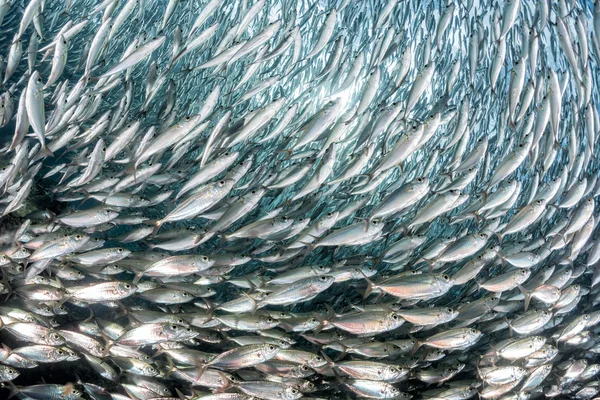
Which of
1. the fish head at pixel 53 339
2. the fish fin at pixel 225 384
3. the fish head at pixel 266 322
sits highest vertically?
the fish head at pixel 266 322

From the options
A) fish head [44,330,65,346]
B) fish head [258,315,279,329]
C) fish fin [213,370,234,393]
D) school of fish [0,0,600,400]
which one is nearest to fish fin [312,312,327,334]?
school of fish [0,0,600,400]

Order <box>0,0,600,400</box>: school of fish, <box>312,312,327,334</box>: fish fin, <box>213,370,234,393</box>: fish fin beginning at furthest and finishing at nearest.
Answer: <box>312,312,327,334</box>: fish fin → <box>213,370,234,393</box>: fish fin → <box>0,0,600,400</box>: school of fish

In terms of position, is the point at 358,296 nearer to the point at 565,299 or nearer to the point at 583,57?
the point at 565,299

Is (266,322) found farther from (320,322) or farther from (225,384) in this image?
(225,384)

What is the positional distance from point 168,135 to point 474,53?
3.03 metres

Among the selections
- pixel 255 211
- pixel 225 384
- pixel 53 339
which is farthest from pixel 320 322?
pixel 53 339

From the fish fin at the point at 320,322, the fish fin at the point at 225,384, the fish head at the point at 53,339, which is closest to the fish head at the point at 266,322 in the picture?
the fish fin at the point at 320,322

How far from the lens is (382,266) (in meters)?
8.85

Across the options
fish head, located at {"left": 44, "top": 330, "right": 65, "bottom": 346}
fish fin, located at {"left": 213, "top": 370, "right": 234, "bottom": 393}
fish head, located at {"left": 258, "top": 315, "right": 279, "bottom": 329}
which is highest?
fish head, located at {"left": 258, "top": 315, "right": 279, "bottom": 329}

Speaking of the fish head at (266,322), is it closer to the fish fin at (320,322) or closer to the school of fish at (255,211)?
the school of fish at (255,211)

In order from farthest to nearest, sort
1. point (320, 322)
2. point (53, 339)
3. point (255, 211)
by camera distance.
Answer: point (255, 211)
point (320, 322)
point (53, 339)

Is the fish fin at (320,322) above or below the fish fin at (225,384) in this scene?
above

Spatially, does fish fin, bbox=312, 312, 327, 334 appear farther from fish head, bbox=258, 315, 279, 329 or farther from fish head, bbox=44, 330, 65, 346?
fish head, bbox=44, 330, 65, 346

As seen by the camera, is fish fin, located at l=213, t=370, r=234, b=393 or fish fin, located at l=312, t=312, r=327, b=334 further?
fish fin, located at l=312, t=312, r=327, b=334
